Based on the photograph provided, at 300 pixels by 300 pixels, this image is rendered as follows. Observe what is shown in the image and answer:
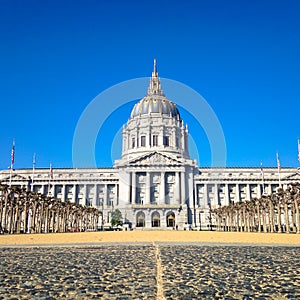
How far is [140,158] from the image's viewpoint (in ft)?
319

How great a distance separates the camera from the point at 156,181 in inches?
3807

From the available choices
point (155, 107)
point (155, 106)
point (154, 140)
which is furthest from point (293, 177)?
point (155, 106)

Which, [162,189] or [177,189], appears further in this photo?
[162,189]

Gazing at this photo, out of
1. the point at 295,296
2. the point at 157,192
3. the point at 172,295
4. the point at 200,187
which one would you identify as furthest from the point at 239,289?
the point at 200,187

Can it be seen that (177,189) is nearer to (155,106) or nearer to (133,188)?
(133,188)

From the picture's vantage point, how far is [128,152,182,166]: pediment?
96.4 meters

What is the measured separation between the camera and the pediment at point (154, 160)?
96.4m

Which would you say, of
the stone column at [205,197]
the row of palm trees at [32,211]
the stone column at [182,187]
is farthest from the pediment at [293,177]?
the row of palm trees at [32,211]

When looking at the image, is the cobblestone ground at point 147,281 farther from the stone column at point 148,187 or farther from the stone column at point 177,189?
the stone column at point 148,187

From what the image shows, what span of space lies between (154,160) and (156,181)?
609 cm

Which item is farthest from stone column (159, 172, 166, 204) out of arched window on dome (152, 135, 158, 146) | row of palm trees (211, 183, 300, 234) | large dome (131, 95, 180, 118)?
large dome (131, 95, 180, 118)

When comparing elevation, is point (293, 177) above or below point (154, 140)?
below

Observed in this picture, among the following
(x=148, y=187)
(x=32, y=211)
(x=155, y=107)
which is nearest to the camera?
(x=32, y=211)

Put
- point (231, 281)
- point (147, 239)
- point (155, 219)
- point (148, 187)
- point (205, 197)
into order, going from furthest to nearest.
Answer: point (205, 197), point (148, 187), point (155, 219), point (147, 239), point (231, 281)
